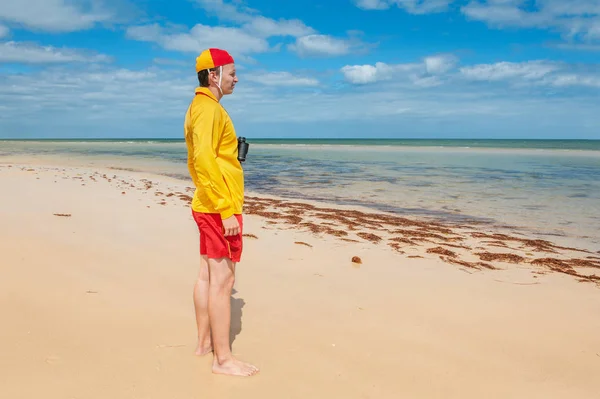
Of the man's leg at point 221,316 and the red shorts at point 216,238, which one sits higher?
the red shorts at point 216,238

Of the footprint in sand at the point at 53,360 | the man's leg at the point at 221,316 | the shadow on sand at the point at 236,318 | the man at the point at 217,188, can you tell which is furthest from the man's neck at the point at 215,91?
the footprint in sand at the point at 53,360

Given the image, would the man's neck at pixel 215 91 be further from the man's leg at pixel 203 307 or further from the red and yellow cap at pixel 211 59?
the man's leg at pixel 203 307

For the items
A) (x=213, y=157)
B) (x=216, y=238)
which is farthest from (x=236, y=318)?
(x=213, y=157)

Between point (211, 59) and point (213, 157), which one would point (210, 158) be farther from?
point (211, 59)

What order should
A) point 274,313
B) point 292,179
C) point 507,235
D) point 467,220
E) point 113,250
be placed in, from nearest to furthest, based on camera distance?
1. point 274,313
2. point 113,250
3. point 507,235
4. point 467,220
5. point 292,179

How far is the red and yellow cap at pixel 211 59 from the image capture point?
264 cm

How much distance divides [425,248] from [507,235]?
234cm

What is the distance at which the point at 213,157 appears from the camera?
2.43 metres

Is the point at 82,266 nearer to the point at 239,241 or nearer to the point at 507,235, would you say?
the point at 239,241

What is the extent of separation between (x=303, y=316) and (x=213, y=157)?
1.84 m

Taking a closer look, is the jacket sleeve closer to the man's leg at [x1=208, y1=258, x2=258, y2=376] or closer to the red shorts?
the red shorts

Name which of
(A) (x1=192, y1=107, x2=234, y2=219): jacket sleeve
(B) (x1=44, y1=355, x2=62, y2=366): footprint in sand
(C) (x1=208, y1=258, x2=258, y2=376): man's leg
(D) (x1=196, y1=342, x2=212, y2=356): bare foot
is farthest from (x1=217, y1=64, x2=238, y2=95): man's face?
(B) (x1=44, y1=355, x2=62, y2=366): footprint in sand

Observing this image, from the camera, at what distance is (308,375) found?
2750 mm

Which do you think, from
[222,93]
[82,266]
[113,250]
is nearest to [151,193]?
[113,250]
